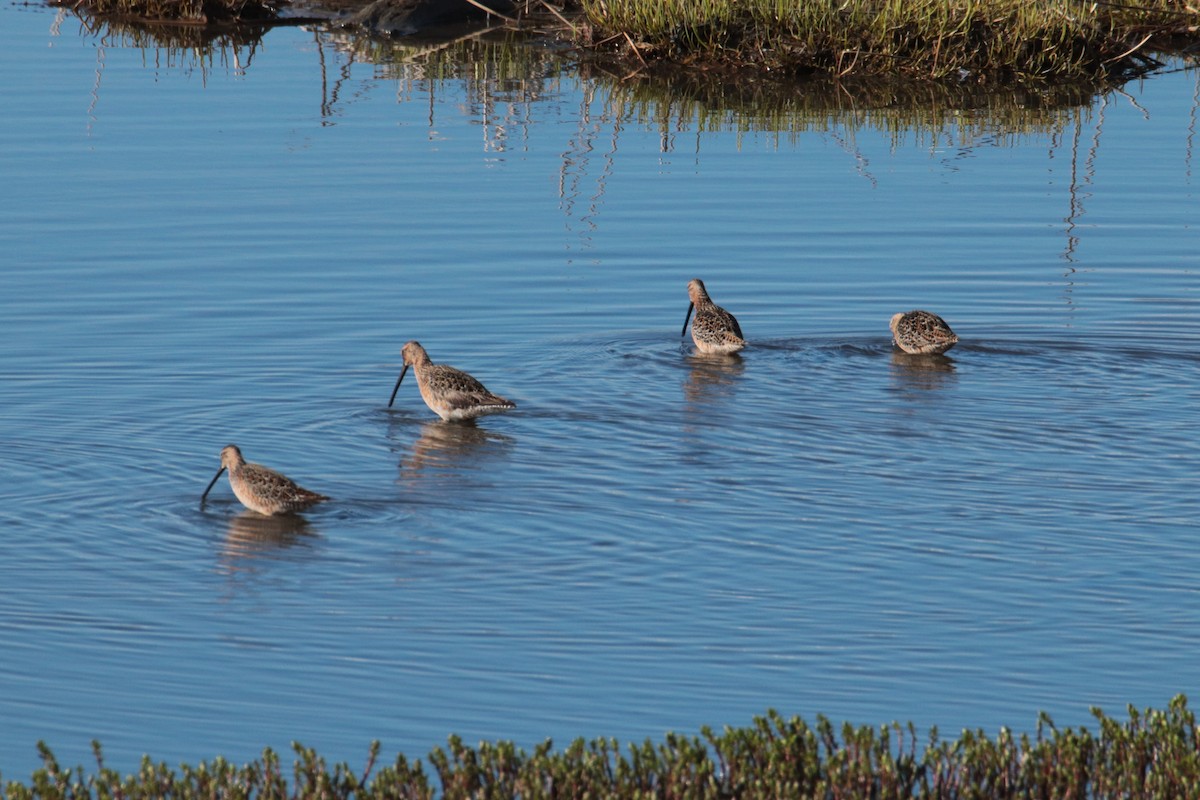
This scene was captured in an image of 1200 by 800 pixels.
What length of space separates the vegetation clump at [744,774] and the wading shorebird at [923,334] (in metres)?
7.61

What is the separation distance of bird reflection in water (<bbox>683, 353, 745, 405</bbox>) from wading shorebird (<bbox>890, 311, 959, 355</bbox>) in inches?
48.8

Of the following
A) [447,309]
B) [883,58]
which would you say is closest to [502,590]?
[447,309]

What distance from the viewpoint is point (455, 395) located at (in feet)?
43.1

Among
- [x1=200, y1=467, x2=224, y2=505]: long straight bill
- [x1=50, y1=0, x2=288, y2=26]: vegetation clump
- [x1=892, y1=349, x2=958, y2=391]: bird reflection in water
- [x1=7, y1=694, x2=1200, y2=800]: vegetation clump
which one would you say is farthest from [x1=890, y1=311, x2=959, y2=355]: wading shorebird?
[x1=50, y1=0, x2=288, y2=26]: vegetation clump

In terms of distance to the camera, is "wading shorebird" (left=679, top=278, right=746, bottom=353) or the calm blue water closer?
the calm blue water

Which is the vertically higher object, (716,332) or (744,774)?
(716,332)

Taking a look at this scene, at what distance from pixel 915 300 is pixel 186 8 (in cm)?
1834

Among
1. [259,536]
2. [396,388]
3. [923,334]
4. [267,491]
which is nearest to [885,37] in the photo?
[923,334]

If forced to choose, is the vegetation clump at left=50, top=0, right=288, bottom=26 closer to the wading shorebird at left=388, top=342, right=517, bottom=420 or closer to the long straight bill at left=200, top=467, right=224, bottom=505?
the wading shorebird at left=388, top=342, right=517, bottom=420

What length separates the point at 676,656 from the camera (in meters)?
8.98

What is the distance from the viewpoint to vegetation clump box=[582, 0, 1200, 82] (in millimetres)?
26781

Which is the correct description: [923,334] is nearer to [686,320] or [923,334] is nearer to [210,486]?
[686,320]

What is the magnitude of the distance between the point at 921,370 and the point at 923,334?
27 cm

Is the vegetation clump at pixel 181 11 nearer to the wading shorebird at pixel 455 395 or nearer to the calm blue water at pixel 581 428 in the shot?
the calm blue water at pixel 581 428
